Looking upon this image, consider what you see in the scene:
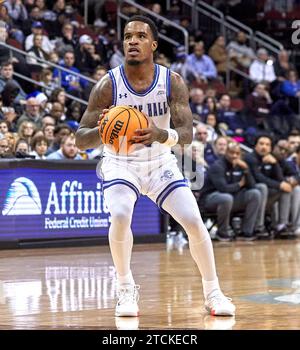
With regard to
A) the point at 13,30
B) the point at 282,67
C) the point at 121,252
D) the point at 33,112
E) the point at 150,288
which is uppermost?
Answer: the point at 282,67

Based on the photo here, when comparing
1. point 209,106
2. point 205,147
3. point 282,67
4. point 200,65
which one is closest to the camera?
point 205,147

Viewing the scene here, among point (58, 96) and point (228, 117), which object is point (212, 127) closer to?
point (228, 117)

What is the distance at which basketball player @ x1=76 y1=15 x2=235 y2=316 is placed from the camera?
743cm

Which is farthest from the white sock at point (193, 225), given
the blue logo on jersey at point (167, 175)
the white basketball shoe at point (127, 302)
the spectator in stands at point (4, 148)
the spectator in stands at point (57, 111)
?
the spectator in stands at point (57, 111)

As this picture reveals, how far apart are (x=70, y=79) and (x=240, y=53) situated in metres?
7.01

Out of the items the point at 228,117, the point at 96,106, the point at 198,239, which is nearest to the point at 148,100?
the point at 96,106

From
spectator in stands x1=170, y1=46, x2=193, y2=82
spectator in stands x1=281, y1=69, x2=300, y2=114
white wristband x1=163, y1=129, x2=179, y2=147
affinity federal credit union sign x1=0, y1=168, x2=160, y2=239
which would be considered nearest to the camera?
white wristband x1=163, y1=129, x2=179, y2=147

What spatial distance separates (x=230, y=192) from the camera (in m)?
16.7

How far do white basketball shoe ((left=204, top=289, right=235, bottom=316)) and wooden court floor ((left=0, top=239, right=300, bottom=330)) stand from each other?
88 mm

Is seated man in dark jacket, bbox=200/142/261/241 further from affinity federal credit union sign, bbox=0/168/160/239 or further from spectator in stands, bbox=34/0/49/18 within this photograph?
spectator in stands, bbox=34/0/49/18

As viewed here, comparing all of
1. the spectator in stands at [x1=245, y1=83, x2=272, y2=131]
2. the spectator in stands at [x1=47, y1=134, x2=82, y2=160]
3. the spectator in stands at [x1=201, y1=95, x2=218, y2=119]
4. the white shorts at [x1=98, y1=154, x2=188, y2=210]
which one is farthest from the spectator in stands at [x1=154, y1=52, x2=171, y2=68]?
the white shorts at [x1=98, y1=154, x2=188, y2=210]

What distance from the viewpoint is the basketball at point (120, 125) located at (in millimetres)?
7043

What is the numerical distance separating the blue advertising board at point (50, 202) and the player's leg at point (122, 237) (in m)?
6.62

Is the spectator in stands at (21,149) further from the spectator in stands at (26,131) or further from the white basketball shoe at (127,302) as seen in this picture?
Result: the white basketball shoe at (127,302)
